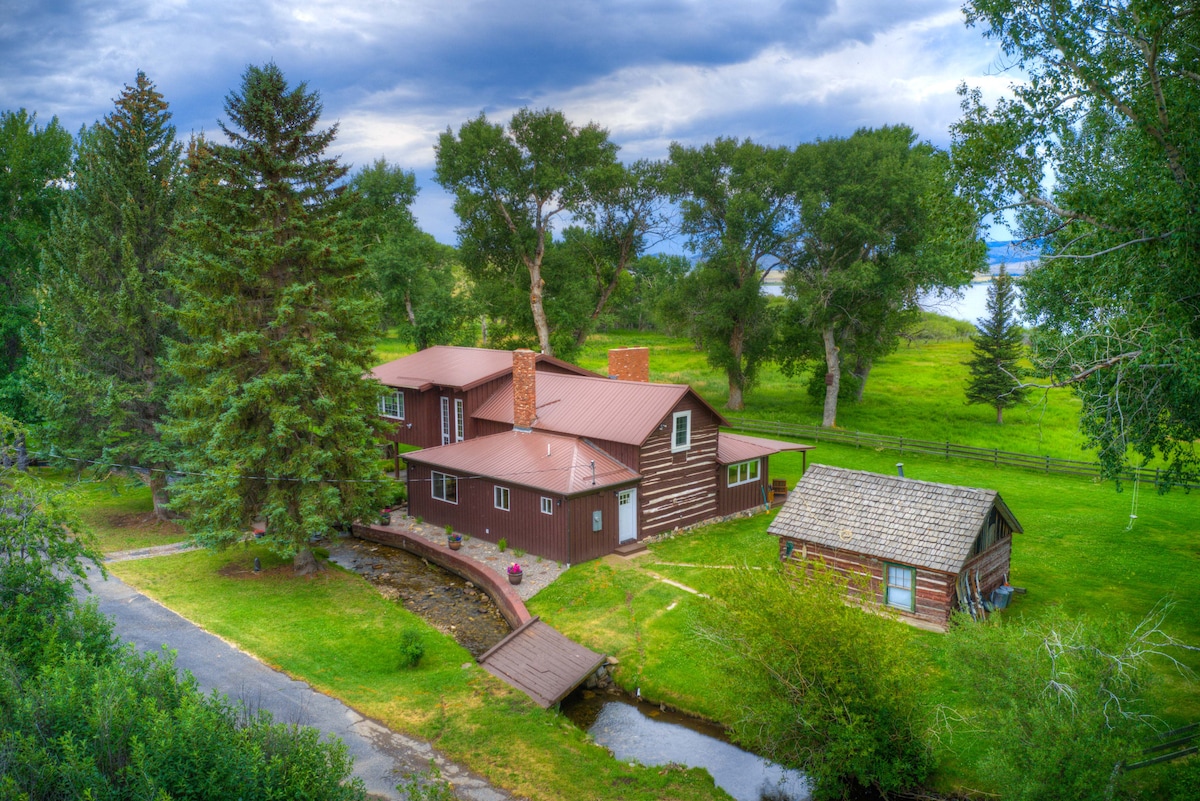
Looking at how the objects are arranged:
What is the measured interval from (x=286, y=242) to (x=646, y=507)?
45.5 feet

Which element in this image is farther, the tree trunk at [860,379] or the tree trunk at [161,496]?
the tree trunk at [860,379]

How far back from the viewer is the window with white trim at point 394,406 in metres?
36.0

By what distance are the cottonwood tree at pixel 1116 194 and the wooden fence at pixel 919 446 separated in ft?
60.5

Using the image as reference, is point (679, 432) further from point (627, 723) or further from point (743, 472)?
point (627, 723)

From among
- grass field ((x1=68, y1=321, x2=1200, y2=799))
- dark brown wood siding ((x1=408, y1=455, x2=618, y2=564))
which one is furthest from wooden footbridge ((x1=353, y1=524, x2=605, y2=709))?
dark brown wood siding ((x1=408, y1=455, x2=618, y2=564))

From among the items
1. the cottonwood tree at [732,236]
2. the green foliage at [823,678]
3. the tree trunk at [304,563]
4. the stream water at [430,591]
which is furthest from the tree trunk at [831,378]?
the green foliage at [823,678]

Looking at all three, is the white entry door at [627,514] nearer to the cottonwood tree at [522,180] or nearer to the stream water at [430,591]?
→ the stream water at [430,591]

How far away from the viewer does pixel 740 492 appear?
1166 inches

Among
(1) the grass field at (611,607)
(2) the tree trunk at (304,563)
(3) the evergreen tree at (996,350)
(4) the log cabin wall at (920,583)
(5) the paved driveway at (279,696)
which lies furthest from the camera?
(3) the evergreen tree at (996,350)

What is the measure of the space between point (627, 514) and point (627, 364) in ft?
26.9

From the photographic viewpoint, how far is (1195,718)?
14.6 m

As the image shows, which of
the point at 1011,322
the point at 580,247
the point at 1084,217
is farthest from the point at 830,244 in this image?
the point at 1084,217

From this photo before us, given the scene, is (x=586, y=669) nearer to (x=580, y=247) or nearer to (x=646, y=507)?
(x=646, y=507)

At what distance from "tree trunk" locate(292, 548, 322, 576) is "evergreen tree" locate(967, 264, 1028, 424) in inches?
1421
